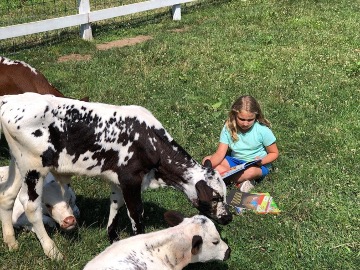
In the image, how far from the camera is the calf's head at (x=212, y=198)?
5.47 m

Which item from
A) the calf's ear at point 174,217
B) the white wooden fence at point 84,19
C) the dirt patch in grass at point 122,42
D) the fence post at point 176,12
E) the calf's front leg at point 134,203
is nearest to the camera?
the calf's ear at point 174,217

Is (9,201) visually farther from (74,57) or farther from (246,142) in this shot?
(74,57)

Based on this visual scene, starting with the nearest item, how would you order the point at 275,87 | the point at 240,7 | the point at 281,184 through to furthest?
the point at 281,184 < the point at 275,87 < the point at 240,7

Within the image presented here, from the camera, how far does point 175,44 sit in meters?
12.6

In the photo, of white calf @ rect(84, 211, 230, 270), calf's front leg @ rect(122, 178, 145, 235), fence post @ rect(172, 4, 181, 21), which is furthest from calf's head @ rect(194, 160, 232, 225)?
fence post @ rect(172, 4, 181, 21)

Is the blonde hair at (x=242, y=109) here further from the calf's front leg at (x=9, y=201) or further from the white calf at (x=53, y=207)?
the calf's front leg at (x=9, y=201)

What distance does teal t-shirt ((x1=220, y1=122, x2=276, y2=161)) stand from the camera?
7.32 meters

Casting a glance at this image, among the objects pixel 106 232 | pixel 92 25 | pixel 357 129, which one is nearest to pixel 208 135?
pixel 357 129

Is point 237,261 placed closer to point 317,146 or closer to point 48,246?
point 48,246

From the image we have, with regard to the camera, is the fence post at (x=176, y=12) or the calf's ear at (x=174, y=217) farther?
the fence post at (x=176, y=12)

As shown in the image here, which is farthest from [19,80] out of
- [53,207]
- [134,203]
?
[134,203]

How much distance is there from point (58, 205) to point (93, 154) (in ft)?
2.32

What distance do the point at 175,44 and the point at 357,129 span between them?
5268mm

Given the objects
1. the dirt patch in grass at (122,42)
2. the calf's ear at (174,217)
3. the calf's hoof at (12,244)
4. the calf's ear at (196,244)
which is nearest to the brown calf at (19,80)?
the calf's hoof at (12,244)
